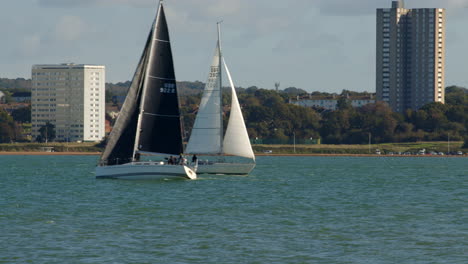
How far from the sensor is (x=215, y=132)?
254 ft

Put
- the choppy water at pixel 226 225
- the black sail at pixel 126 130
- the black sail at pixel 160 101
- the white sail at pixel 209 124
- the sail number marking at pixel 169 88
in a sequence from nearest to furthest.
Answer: the choppy water at pixel 226 225, the black sail at pixel 126 130, the black sail at pixel 160 101, the sail number marking at pixel 169 88, the white sail at pixel 209 124

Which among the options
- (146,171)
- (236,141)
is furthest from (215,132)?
(146,171)

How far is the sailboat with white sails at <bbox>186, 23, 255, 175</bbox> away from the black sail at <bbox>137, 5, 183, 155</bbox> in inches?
346

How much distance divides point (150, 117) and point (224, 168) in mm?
13463

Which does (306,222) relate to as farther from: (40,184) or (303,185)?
(40,184)

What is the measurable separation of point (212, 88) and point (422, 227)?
37712 mm

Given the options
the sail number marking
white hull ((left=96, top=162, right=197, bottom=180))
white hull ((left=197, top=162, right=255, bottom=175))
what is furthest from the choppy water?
white hull ((left=197, top=162, right=255, bottom=175))

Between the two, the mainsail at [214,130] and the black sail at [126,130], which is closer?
the black sail at [126,130]

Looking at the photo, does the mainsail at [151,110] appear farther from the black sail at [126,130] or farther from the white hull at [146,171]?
the white hull at [146,171]

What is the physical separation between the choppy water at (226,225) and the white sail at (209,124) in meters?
6.76

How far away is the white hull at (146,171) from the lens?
65.2 meters

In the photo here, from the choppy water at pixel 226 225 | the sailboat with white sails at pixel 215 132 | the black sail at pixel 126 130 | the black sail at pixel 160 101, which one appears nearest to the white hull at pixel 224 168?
the sailboat with white sails at pixel 215 132

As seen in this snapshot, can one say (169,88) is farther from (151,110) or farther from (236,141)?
(236,141)

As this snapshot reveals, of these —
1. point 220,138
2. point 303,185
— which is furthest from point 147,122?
point 303,185
